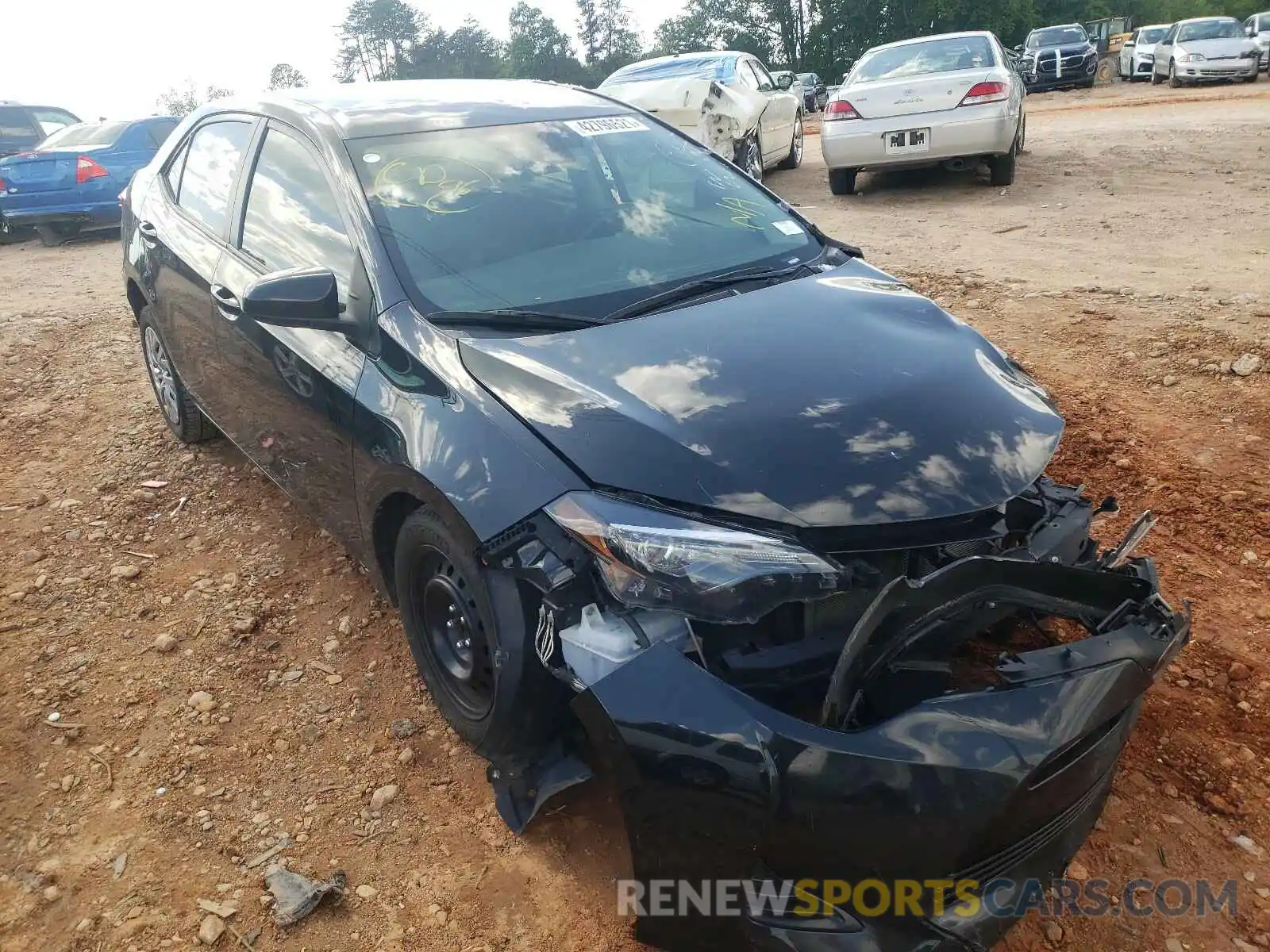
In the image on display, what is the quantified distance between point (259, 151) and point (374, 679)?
1.95m

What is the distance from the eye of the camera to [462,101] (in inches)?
126

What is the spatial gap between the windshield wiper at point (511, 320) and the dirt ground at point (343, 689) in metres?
1.19

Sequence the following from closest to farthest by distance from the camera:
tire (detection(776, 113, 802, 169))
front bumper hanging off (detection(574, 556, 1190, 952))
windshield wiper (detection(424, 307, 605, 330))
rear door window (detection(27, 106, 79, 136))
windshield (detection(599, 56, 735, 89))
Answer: front bumper hanging off (detection(574, 556, 1190, 952))
windshield wiper (detection(424, 307, 605, 330))
windshield (detection(599, 56, 735, 89))
tire (detection(776, 113, 802, 169))
rear door window (detection(27, 106, 79, 136))

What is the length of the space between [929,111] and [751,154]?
208 cm

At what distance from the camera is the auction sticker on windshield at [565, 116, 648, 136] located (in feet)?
10.8

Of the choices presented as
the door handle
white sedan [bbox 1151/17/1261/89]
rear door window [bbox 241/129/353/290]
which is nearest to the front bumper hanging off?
rear door window [bbox 241/129/353/290]

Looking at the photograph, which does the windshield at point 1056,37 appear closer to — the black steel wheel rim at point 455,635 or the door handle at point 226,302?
the door handle at point 226,302

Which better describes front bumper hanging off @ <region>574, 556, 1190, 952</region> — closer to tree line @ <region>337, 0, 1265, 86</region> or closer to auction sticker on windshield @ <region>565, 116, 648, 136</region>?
auction sticker on windshield @ <region>565, 116, 648, 136</region>

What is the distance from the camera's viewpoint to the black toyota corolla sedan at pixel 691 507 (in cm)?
162

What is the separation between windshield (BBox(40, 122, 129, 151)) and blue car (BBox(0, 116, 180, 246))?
2 centimetres

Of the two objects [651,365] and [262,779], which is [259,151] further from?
[262,779]

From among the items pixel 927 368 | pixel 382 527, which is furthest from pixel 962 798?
pixel 382 527

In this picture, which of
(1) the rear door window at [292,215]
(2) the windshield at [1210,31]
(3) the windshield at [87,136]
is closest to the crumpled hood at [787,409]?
(1) the rear door window at [292,215]

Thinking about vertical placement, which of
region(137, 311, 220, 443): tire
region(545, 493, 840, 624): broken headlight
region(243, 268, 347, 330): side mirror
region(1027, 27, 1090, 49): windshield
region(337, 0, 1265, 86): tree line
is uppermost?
region(337, 0, 1265, 86): tree line
